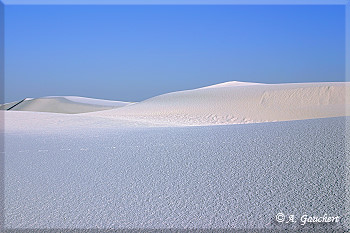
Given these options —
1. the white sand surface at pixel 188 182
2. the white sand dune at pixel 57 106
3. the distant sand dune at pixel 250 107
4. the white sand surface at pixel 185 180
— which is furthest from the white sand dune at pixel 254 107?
the white sand dune at pixel 57 106

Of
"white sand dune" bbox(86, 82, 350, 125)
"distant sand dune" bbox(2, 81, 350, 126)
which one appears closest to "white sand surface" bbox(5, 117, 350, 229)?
"distant sand dune" bbox(2, 81, 350, 126)

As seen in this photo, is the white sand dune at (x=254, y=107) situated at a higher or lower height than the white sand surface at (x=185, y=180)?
higher

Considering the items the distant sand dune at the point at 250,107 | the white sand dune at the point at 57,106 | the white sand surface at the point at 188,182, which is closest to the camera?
the white sand surface at the point at 188,182

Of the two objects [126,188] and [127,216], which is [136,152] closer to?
[126,188]

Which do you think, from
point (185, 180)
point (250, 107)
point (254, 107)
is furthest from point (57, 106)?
point (185, 180)

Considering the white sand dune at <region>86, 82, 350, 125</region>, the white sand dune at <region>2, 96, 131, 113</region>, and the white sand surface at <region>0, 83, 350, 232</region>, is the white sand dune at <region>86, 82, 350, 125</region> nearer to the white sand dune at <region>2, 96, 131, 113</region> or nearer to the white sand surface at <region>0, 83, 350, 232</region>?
the white sand surface at <region>0, 83, 350, 232</region>

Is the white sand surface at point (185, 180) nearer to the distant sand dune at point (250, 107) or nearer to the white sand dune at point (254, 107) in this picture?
the distant sand dune at point (250, 107)

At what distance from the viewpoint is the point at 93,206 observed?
1.90m

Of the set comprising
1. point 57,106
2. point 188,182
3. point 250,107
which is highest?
point 57,106

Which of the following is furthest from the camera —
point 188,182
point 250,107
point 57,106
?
point 57,106

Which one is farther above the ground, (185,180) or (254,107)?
(254,107)

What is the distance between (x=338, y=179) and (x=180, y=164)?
1160 mm

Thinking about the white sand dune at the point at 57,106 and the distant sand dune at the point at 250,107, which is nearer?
the distant sand dune at the point at 250,107

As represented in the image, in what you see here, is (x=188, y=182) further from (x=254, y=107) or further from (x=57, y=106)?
(x=57, y=106)
